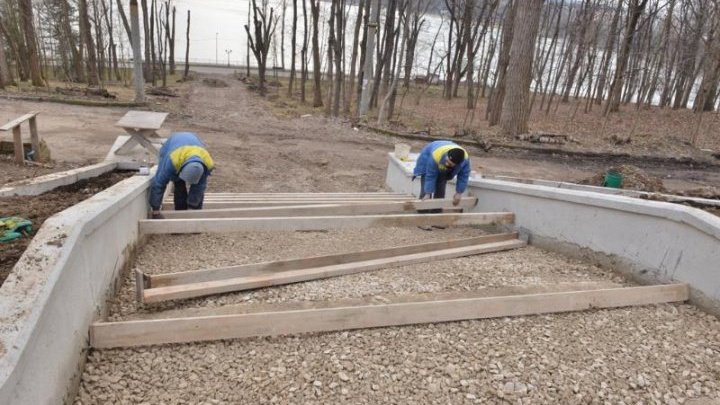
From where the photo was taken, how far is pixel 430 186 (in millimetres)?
6246

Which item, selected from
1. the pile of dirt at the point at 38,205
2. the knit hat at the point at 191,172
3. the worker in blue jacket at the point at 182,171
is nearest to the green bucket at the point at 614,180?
the worker in blue jacket at the point at 182,171

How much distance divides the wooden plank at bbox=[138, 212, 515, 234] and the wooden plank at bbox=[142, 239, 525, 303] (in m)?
0.59

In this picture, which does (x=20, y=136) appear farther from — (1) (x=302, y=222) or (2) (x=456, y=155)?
(2) (x=456, y=155)

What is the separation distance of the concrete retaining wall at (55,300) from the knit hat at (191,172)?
1496 millimetres

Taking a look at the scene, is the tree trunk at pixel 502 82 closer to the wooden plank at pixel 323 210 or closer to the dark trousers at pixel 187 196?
the wooden plank at pixel 323 210

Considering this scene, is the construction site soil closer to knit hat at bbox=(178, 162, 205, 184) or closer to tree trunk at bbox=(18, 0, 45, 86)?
knit hat at bbox=(178, 162, 205, 184)

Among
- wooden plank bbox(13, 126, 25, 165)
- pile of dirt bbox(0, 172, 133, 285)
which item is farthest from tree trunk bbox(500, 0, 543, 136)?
wooden plank bbox(13, 126, 25, 165)

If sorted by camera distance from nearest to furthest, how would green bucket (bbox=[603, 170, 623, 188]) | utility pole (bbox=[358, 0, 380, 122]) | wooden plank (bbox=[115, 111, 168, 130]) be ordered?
wooden plank (bbox=[115, 111, 168, 130]), green bucket (bbox=[603, 170, 623, 188]), utility pole (bbox=[358, 0, 380, 122])

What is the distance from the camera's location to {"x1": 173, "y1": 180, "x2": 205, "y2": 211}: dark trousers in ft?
16.5

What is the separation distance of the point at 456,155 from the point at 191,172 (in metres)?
3.17

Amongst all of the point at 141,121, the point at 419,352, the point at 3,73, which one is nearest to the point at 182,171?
the point at 419,352

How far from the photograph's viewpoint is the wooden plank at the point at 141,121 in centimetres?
756

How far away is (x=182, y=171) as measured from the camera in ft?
15.1

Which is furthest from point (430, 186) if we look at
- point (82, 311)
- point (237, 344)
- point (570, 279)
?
point (82, 311)
